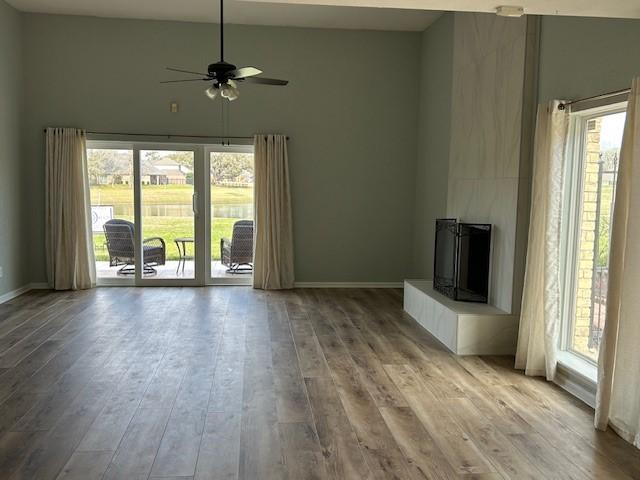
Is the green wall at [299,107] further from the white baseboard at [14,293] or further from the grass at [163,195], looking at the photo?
the grass at [163,195]

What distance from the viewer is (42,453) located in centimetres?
276

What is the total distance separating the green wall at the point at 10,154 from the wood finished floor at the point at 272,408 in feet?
4.96

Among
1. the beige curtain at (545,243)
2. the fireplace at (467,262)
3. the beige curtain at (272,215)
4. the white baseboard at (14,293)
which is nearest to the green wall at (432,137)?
the fireplace at (467,262)

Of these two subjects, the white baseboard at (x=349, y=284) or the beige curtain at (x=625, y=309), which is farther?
the white baseboard at (x=349, y=284)

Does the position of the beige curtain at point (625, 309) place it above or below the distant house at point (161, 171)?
→ below

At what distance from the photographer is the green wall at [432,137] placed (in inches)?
266

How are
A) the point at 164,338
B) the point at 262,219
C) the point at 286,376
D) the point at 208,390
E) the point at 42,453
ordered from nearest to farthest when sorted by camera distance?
the point at 42,453
the point at 208,390
the point at 286,376
the point at 164,338
the point at 262,219

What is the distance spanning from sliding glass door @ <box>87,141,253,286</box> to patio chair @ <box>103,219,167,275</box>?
1 cm

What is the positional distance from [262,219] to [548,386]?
Answer: 4.67 meters

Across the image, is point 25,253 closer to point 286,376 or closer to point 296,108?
point 296,108

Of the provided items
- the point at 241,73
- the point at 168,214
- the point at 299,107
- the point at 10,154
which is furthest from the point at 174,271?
the point at 241,73

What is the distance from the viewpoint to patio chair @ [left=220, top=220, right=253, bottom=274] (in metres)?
7.78

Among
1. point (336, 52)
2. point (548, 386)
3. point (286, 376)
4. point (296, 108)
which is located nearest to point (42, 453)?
point (286, 376)

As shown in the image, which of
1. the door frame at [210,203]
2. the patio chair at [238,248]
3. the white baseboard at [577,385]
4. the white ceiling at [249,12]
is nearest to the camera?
the white baseboard at [577,385]
